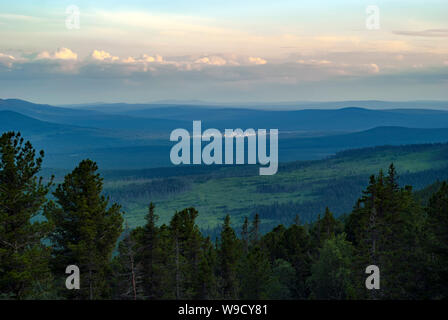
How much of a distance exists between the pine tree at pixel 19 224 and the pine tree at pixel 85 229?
188 cm

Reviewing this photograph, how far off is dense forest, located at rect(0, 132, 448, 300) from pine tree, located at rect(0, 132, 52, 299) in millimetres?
64

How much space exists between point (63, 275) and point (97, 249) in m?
3.00

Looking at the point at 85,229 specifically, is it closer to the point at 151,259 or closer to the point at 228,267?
the point at 151,259

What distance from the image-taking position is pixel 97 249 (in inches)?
1314

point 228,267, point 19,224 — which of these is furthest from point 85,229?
point 228,267

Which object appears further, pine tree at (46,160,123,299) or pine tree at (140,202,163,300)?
pine tree at (140,202,163,300)

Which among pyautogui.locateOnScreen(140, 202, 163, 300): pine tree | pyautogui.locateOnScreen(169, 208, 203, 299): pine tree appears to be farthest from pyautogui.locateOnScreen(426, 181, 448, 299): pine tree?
pyautogui.locateOnScreen(140, 202, 163, 300): pine tree

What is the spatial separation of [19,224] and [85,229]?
416cm

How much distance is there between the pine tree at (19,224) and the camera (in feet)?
97.2

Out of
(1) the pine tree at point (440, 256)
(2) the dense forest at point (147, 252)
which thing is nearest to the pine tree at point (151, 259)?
(2) the dense forest at point (147, 252)

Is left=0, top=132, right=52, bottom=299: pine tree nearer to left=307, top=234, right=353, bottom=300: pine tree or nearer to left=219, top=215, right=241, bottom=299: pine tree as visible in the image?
left=219, top=215, right=241, bottom=299: pine tree

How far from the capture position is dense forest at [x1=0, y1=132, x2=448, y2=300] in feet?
100
